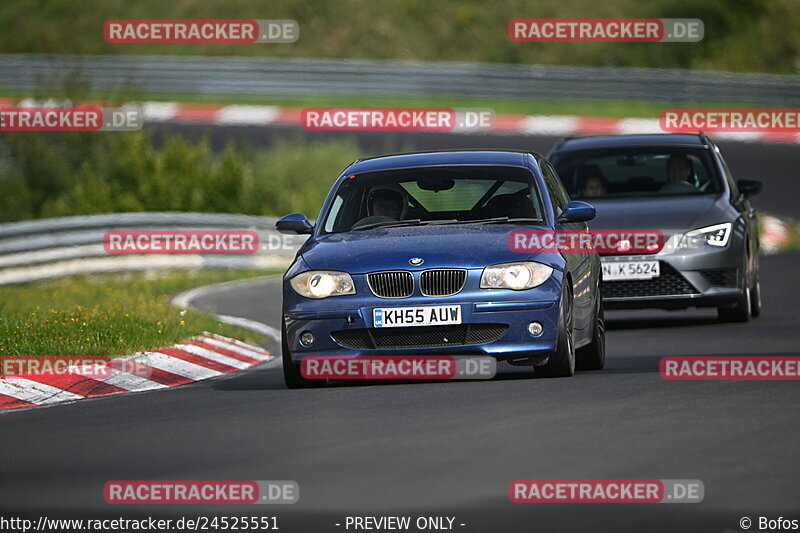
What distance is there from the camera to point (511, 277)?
11.3 m

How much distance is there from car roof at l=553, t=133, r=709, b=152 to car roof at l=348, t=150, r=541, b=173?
4365 mm

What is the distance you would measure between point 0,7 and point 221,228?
95.0 feet

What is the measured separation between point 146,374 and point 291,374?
1899mm

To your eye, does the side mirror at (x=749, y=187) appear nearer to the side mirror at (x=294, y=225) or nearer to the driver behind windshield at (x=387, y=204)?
the driver behind windshield at (x=387, y=204)

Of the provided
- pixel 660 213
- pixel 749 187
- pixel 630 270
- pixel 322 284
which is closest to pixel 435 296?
pixel 322 284

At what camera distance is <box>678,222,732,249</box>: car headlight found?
16016 millimetres

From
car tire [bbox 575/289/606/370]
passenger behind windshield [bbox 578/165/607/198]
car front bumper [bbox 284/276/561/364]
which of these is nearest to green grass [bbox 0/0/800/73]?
passenger behind windshield [bbox 578/165/607/198]

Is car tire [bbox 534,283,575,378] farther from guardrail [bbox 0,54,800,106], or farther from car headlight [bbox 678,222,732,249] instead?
guardrail [bbox 0,54,800,106]

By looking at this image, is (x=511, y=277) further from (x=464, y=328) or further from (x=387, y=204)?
(x=387, y=204)

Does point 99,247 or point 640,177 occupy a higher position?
point 640,177

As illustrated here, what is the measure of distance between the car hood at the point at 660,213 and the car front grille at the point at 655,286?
422mm

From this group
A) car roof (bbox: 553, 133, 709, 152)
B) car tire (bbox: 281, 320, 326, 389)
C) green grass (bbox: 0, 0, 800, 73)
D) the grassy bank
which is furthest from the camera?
green grass (bbox: 0, 0, 800, 73)

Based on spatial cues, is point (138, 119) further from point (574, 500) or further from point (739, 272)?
point (574, 500)

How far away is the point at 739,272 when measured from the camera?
16.2 m
